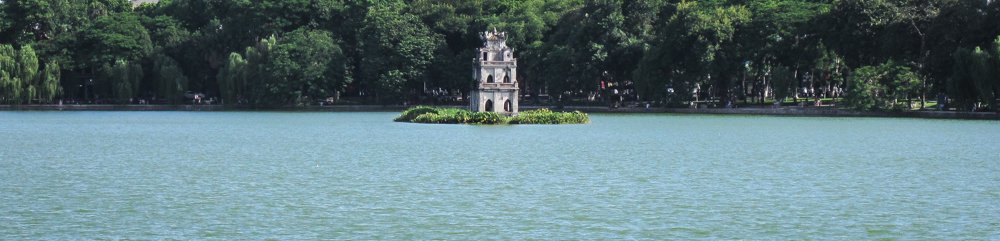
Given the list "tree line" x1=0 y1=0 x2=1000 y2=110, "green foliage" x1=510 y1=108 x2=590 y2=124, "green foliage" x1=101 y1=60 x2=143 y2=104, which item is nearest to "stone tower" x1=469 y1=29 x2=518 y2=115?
"green foliage" x1=510 y1=108 x2=590 y2=124

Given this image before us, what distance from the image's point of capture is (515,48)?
118562 mm

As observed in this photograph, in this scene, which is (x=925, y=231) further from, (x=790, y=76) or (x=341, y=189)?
(x=790, y=76)

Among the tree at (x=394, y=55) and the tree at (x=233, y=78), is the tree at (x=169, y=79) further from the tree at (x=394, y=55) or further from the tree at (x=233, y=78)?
the tree at (x=394, y=55)

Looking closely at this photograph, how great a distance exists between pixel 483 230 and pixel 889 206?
33.8 ft

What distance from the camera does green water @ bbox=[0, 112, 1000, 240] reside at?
2975cm

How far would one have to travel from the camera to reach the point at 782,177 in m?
42.8

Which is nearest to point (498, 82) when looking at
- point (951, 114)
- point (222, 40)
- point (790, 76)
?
point (790, 76)

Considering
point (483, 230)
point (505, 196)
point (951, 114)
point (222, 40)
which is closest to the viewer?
point (483, 230)

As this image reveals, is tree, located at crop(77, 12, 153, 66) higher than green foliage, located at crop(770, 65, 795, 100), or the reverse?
A: tree, located at crop(77, 12, 153, 66)

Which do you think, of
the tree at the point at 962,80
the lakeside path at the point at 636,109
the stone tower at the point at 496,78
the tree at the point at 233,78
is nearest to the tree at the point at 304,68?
the lakeside path at the point at 636,109

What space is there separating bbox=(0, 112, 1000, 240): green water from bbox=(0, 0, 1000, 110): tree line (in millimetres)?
21160

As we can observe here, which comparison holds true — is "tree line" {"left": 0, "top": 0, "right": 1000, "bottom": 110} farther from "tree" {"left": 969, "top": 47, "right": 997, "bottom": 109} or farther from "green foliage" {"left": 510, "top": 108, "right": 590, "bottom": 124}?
"green foliage" {"left": 510, "top": 108, "right": 590, "bottom": 124}

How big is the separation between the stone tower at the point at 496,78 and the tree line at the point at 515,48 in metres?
13.7

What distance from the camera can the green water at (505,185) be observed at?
29.8 meters
